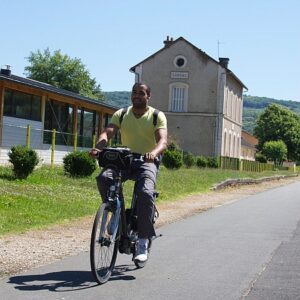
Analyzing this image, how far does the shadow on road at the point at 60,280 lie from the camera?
625 centimetres

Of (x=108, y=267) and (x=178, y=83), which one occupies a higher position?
(x=178, y=83)

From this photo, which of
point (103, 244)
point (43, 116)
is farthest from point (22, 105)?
point (103, 244)

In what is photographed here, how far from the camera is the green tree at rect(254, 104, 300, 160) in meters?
99.7

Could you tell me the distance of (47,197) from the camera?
15.4 m

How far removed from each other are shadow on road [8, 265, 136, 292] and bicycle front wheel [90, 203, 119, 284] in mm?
145

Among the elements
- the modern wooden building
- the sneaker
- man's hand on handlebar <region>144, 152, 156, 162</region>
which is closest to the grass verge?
the modern wooden building

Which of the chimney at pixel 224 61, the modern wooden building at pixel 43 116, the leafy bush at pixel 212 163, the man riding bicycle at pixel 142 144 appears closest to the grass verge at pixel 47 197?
the modern wooden building at pixel 43 116

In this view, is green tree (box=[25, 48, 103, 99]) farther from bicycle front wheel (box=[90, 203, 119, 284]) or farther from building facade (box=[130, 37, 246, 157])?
bicycle front wheel (box=[90, 203, 119, 284])

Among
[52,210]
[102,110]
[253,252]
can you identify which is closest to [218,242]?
[253,252]

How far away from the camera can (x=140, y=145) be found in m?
7.11

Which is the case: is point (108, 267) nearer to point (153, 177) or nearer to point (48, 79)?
point (153, 177)

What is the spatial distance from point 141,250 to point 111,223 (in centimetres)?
71

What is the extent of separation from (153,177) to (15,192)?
915 cm

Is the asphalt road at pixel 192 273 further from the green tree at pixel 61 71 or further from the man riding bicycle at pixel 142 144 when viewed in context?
the green tree at pixel 61 71
